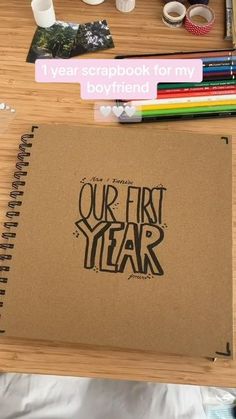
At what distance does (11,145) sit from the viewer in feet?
2.18

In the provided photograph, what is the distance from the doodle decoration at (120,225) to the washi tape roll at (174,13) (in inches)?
13.6

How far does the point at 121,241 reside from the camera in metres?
0.58

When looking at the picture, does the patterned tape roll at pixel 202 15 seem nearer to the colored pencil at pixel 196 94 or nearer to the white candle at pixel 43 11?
the colored pencil at pixel 196 94

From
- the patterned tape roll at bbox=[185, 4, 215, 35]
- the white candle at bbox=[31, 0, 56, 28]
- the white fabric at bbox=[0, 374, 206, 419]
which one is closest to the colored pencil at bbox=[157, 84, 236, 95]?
the patterned tape roll at bbox=[185, 4, 215, 35]

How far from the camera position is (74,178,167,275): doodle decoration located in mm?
569

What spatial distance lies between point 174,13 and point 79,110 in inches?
11.2

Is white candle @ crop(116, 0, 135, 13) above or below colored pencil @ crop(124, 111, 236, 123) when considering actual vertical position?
above

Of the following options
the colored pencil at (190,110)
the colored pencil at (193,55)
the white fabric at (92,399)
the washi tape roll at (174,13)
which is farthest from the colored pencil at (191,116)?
the white fabric at (92,399)

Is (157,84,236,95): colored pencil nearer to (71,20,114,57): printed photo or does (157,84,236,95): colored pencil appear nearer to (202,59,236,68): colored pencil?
(202,59,236,68): colored pencil

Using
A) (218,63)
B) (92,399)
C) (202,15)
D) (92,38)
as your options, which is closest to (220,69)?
(218,63)

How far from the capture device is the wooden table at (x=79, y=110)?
538 millimetres

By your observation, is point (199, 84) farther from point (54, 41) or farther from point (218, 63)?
point (54, 41)

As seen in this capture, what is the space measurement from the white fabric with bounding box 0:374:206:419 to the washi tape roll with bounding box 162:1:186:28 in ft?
2.32

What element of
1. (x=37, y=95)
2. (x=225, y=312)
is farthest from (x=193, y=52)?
(x=225, y=312)
